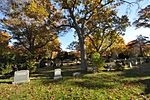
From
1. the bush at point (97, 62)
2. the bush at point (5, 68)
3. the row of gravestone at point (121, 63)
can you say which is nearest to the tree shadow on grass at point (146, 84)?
the bush at point (97, 62)

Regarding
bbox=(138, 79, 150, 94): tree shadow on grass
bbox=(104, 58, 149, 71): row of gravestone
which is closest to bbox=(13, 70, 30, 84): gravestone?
bbox=(138, 79, 150, 94): tree shadow on grass

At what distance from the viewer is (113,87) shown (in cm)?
1487

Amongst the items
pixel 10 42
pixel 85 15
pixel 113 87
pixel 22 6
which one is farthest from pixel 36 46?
pixel 113 87

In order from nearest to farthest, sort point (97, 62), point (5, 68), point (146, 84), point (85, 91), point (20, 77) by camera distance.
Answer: point (85, 91)
point (146, 84)
point (20, 77)
point (5, 68)
point (97, 62)

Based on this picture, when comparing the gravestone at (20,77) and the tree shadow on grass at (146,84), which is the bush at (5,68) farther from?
the tree shadow on grass at (146,84)

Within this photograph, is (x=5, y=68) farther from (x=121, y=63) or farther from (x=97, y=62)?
(x=121, y=63)

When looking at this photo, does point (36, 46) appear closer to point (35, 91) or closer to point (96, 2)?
point (96, 2)

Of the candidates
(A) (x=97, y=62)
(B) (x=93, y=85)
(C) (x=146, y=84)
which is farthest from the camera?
(A) (x=97, y=62)

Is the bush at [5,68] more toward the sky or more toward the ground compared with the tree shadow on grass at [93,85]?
more toward the sky

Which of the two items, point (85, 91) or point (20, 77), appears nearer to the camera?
point (85, 91)

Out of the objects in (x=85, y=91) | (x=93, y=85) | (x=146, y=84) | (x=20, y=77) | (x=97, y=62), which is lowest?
(x=85, y=91)

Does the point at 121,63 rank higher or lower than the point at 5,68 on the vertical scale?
higher

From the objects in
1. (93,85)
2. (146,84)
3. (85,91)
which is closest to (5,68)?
(93,85)

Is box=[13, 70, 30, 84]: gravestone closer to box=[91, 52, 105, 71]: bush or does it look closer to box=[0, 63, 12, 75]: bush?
box=[0, 63, 12, 75]: bush
